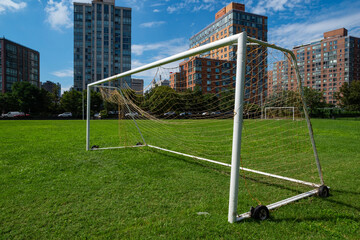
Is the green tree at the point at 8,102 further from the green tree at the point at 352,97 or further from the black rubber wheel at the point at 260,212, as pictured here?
the green tree at the point at 352,97

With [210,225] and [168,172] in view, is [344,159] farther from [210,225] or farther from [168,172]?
[210,225]

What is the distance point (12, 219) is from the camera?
255 centimetres

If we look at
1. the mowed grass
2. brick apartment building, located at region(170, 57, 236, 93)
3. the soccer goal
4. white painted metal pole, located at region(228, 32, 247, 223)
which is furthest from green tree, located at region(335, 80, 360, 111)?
white painted metal pole, located at region(228, 32, 247, 223)

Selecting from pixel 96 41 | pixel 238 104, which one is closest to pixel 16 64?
pixel 96 41

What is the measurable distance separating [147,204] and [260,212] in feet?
4.68

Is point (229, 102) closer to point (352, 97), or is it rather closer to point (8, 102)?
point (8, 102)

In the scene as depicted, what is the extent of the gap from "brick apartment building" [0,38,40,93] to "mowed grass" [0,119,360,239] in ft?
229

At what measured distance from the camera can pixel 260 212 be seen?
2.61m

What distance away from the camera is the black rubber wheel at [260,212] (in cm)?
257

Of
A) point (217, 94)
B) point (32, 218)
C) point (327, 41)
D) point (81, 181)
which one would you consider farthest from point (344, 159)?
point (327, 41)

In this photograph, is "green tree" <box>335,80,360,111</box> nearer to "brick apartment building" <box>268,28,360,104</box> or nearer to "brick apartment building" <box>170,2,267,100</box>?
"brick apartment building" <box>268,28,360,104</box>

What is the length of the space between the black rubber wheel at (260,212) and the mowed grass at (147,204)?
7cm

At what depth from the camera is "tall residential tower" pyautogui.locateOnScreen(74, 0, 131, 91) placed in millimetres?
65981

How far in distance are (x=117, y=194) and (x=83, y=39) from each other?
7330 centimetres
